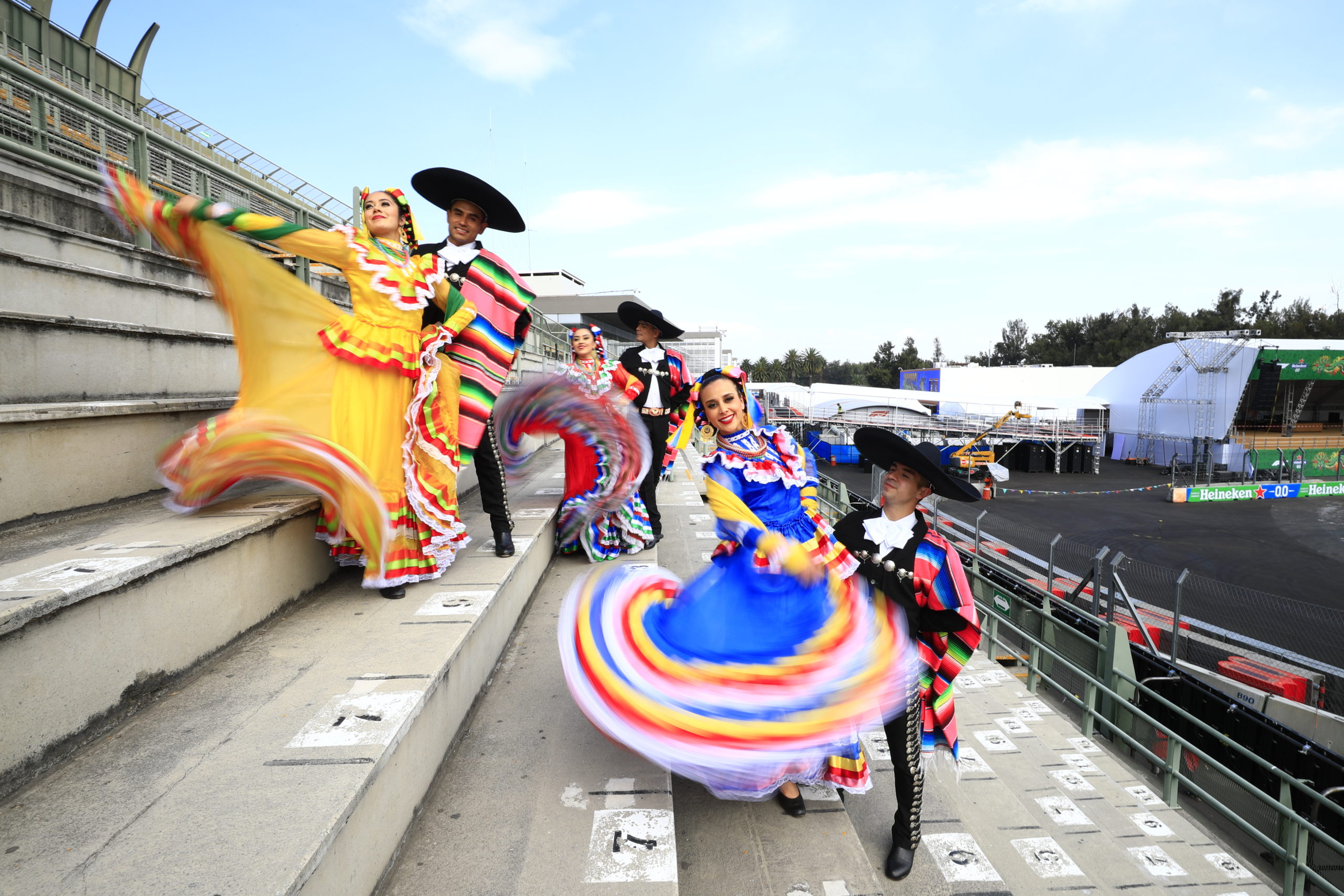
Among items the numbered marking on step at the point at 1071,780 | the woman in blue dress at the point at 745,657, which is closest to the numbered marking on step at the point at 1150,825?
the numbered marking on step at the point at 1071,780

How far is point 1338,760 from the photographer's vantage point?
4730 millimetres

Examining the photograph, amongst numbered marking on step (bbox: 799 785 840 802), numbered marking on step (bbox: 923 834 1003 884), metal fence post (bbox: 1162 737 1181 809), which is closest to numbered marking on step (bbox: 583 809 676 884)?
numbered marking on step (bbox: 799 785 840 802)

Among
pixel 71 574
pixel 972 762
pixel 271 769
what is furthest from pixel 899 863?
pixel 71 574

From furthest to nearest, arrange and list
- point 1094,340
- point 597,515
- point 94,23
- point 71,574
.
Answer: point 1094,340 → point 94,23 → point 597,515 → point 71,574

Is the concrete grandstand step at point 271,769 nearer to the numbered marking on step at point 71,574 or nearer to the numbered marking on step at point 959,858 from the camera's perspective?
the numbered marking on step at point 71,574

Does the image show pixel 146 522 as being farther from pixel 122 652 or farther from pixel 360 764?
pixel 360 764

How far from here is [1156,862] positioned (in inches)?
124

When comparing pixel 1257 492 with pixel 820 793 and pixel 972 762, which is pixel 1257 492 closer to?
pixel 972 762

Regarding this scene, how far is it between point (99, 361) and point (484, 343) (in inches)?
77.4

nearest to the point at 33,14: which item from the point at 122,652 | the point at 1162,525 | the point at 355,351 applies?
the point at 355,351

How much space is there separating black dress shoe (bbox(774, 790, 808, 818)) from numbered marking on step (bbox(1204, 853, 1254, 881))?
91.1 inches

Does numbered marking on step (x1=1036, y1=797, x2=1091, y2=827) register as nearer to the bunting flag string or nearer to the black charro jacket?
the black charro jacket

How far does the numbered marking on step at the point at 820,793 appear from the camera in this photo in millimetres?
2635

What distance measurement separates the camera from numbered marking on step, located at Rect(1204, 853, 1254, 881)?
3.15 m
